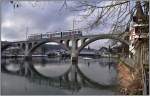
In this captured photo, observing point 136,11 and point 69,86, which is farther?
point 69,86

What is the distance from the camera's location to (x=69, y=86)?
15.9 meters

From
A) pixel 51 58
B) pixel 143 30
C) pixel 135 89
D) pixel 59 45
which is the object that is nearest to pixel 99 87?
pixel 135 89

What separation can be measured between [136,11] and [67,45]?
27.8 metres

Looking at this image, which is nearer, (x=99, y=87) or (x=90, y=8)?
(x=90, y=8)

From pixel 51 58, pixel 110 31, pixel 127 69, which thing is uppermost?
pixel 110 31

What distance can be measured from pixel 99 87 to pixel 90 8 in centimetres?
1295

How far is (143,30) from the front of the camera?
10.3ft

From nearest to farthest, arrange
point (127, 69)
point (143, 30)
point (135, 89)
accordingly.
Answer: point (143, 30)
point (135, 89)
point (127, 69)

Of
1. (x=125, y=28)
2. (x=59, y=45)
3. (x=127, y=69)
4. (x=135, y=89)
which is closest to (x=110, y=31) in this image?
(x=125, y=28)

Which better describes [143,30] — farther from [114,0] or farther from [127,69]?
[127,69]

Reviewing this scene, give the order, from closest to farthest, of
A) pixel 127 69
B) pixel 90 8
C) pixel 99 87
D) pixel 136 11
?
pixel 90 8 < pixel 136 11 < pixel 127 69 < pixel 99 87

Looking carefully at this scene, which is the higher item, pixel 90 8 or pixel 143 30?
pixel 90 8

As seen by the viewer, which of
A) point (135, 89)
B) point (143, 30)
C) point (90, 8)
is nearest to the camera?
point (90, 8)

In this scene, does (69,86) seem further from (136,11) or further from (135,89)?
(136,11)
